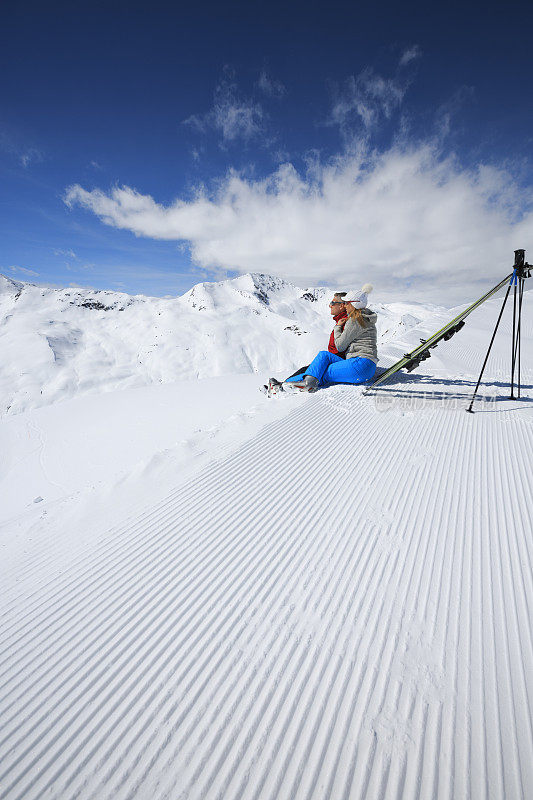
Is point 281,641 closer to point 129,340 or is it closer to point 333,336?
point 333,336

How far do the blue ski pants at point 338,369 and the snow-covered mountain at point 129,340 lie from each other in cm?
7411

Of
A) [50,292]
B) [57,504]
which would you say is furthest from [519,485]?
[50,292]

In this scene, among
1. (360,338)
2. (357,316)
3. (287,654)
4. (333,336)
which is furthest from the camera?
(333,336)

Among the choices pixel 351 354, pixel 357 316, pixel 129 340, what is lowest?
pixel 351 354

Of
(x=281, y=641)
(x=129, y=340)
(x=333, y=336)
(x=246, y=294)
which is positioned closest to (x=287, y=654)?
(x=281, y=641)

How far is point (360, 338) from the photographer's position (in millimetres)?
6738

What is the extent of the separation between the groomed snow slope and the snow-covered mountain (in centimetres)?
7858

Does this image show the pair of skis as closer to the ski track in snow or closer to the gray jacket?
the gray jacket

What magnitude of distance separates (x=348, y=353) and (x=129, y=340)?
127m

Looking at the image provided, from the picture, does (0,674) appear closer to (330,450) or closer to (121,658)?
(121,658)

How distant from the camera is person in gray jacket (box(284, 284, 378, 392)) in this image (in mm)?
6586

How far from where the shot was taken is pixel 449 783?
1.31 m

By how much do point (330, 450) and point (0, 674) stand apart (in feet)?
10.9

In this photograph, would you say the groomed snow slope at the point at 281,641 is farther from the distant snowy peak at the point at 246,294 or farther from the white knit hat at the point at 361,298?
the distant snowy peak at the point at 246,294
